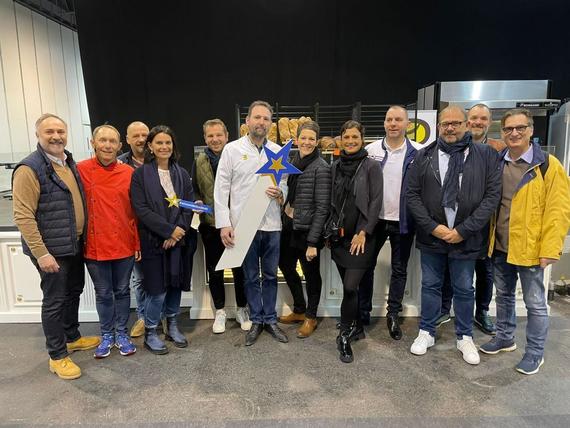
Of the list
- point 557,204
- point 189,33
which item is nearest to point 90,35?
point 189,33

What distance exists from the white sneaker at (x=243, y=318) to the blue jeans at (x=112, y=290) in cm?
78

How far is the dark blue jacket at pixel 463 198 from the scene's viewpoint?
2186 mm

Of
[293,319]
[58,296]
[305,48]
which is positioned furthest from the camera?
[305,48]

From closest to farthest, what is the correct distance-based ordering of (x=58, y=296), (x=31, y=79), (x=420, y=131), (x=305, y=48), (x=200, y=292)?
1. (x=58, y=296)
2. (x=200, y=292)
3. (x=420, y=131)
4. (x=305, y=48)
5. (x=31, y=79)

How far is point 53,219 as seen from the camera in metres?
2.11

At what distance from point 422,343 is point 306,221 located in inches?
41.5

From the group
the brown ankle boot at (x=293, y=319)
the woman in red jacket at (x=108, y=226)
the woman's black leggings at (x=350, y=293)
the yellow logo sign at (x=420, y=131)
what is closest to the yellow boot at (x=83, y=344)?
the woman in red jacket at (x=108, y=226)

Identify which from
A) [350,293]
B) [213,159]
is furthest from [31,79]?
[350,293]

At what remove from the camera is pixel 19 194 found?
6.57ft

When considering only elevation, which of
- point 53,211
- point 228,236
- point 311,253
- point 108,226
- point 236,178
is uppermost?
point 236,178

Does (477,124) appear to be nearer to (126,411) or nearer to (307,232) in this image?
(307,232)

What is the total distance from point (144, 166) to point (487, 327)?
8.15 ft

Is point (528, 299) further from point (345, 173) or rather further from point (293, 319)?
point (293, 319)

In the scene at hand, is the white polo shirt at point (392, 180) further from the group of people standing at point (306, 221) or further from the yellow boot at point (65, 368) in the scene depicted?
the yellow boot at point (65, 368)
